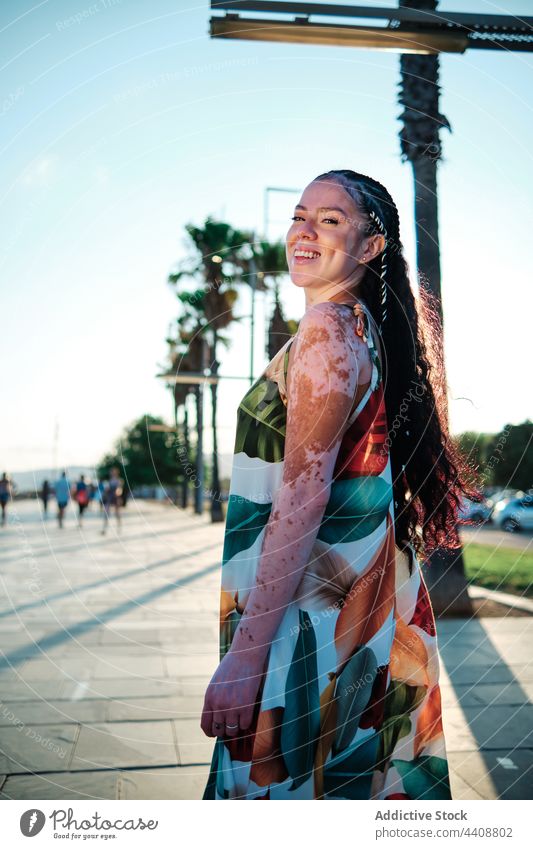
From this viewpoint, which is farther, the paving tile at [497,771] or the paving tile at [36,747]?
the paving tile at [36,747]

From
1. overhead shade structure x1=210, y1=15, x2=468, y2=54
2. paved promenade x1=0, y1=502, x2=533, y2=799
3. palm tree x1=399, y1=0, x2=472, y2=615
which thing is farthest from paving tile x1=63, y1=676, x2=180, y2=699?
overhead shade structure x1=210, y1=15, x2=468, y2=54

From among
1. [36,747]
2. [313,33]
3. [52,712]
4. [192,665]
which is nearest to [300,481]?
[313,33]

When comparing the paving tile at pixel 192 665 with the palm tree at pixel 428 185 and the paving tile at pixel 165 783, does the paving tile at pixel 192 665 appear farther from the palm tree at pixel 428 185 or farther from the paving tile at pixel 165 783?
the palm tree at pixel 428 185

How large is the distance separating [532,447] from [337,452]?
37.7 meters

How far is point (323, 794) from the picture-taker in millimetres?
1553

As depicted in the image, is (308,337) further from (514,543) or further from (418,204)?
(514,543)

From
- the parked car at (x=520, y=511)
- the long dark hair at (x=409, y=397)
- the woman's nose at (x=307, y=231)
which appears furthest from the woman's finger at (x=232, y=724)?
the parked car at (x=520, y=511)

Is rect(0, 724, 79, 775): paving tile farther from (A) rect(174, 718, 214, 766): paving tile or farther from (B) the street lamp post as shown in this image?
(B) the street lamp post

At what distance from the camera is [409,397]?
181cm

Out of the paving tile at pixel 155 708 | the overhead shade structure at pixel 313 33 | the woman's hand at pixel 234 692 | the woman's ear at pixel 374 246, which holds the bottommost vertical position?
the paving tile at pixel 155 708

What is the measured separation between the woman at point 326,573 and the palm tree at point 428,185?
4.67 metres

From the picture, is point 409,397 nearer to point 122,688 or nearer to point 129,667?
point 122,688

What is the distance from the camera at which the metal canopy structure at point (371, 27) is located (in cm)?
277
